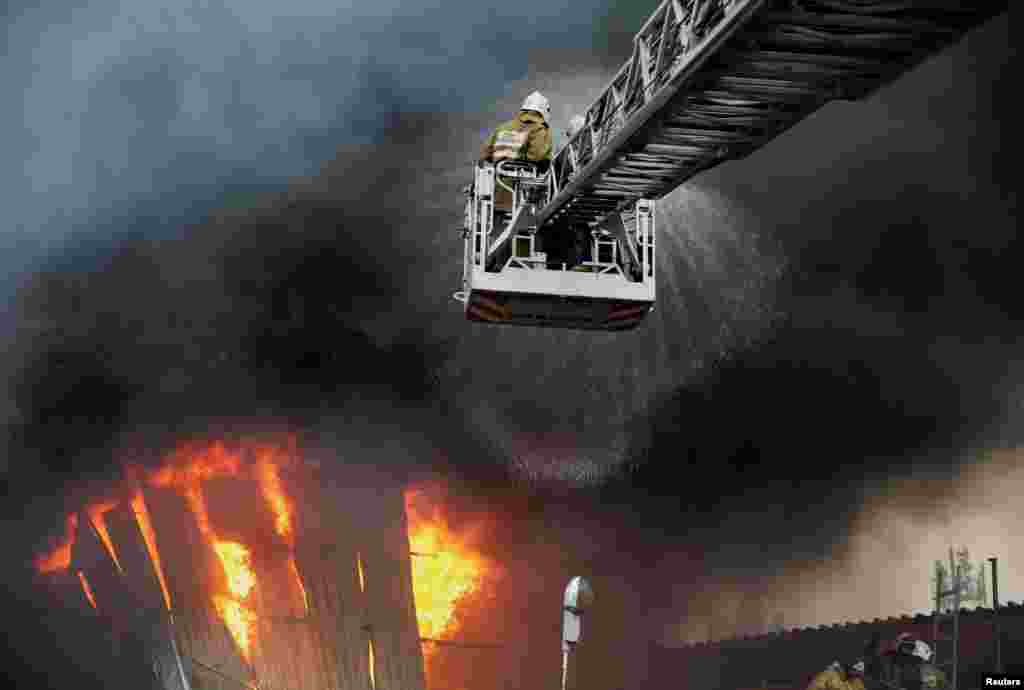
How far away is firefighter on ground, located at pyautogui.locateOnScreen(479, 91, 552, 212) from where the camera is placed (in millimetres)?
9633

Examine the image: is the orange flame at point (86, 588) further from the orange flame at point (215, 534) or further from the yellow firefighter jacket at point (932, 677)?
the yellow firefighter jacket at point (932, 677)

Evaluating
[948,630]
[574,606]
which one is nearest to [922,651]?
[948,630]

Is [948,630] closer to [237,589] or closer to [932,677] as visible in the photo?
[932,677]

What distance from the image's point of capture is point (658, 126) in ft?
22.1

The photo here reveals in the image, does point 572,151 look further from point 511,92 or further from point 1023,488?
point 1023,488

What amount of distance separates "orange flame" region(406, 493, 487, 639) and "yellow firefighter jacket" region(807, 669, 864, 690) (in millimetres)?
6887

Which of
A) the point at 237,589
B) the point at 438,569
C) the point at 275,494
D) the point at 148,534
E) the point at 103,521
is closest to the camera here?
the point at 103,521

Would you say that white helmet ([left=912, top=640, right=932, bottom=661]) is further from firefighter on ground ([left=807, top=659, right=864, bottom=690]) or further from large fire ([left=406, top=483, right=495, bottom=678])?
large fire ([left=406, top=483, right=495, bottom=678])

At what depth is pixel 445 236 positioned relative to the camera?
16562 millimetres

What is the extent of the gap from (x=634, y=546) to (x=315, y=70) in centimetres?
1187

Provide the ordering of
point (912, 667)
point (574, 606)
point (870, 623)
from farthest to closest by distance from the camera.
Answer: point (870, 623) < point (912, 667) < point (574, 606)

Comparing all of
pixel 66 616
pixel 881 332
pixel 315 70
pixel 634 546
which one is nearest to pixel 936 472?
pixel 881 332

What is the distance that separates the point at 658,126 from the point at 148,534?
43.8 feet

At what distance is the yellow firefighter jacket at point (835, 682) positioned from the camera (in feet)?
51.9
